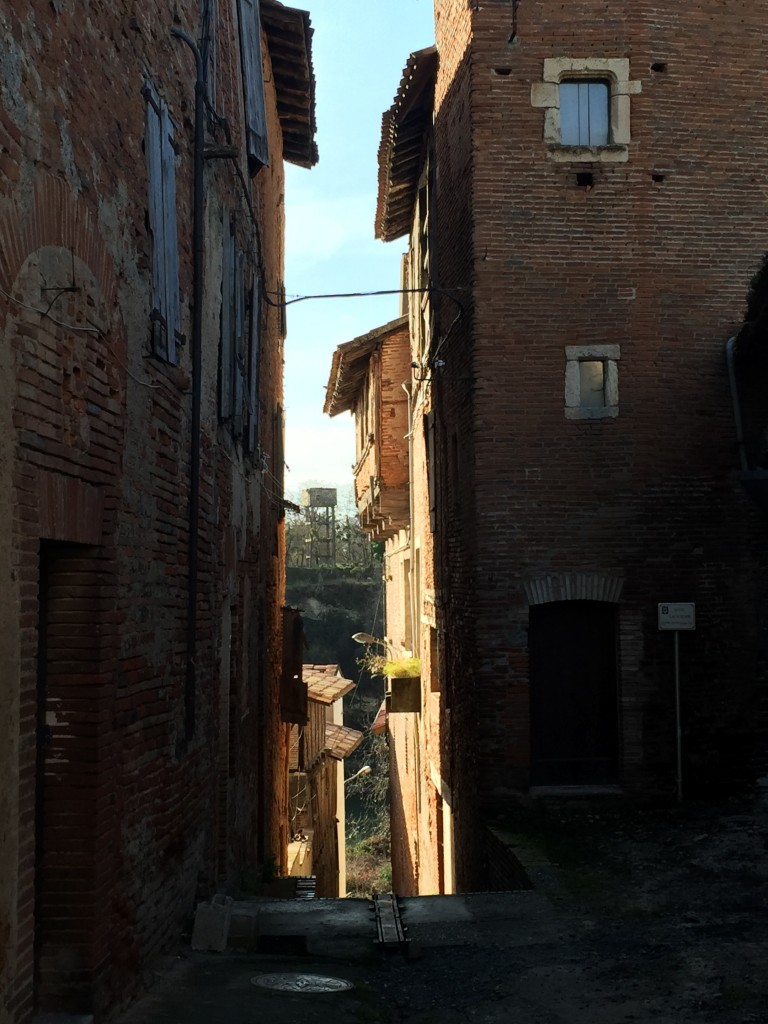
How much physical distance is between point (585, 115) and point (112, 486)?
26.7 feet

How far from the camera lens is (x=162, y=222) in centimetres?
608

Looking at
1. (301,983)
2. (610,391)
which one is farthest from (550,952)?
(610,391)

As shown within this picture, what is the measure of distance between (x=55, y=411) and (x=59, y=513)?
0.41 metres

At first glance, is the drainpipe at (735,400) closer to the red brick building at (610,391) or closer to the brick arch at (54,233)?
the red brick building at (610,391)

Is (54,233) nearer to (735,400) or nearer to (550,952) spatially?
(550,952)

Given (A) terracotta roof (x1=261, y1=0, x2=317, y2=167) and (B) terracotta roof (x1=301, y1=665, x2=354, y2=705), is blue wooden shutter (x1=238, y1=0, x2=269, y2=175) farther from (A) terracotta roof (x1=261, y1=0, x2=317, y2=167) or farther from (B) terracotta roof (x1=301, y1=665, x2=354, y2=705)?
(B) terracotta roof (x1=301, y1=665, x2=354, y2=705)

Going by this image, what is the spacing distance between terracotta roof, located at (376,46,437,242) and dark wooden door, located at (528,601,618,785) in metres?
7.02

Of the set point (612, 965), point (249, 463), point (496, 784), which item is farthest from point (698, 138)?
point (612, 965)

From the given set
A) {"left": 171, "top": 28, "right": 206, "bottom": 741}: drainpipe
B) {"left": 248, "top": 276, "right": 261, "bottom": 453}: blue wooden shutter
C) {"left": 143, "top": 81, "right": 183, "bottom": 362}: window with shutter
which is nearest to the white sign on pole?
{"left": 248, "top": 276, "right": 261, "bottom": 453}: blue wooden shutter

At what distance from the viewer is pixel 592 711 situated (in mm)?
10984

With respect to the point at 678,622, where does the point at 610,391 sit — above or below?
above

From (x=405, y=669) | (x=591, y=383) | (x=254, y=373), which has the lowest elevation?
(x=405, y=669)

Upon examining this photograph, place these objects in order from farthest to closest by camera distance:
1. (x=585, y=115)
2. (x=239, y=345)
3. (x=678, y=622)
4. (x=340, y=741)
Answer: (x=340, y=741)
(x=585, y=115)
(x=678, y=622)
(x=239, y=345)

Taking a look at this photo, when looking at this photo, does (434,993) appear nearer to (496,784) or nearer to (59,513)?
(59,513)
